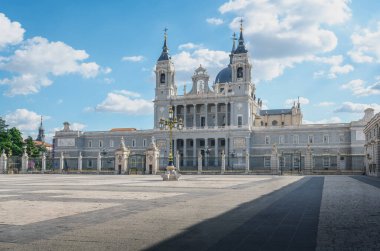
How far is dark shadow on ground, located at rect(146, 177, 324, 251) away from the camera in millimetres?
8305

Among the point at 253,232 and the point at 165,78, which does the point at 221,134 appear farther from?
the point at 253,232

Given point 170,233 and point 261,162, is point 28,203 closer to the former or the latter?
point 170,233

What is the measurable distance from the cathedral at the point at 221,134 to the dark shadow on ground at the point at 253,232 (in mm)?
68782

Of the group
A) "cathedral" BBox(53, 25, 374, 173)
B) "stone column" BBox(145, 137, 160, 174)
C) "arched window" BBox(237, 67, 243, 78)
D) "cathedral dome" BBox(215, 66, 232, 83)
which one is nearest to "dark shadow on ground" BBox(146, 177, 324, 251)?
"stone column" BBox(145, 137, 160, 174)

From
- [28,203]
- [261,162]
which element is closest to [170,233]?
[28,203]

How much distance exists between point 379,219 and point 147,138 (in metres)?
92.0

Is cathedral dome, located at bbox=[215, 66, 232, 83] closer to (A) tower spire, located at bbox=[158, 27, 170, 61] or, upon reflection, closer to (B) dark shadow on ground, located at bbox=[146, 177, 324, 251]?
(A) tower spire, located at bbox=[158, 27, 170, 61]

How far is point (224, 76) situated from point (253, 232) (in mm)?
108938

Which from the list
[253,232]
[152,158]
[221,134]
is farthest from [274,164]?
[253,232]

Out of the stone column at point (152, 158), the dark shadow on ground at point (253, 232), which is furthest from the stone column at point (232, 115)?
the dark shadow on ground at point (253, 232)

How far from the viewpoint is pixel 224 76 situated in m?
117

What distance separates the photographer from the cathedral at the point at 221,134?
86.4 meters

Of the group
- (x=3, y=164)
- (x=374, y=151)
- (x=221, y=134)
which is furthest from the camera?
(x=221, y=134)

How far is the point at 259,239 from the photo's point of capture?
9.02 m
